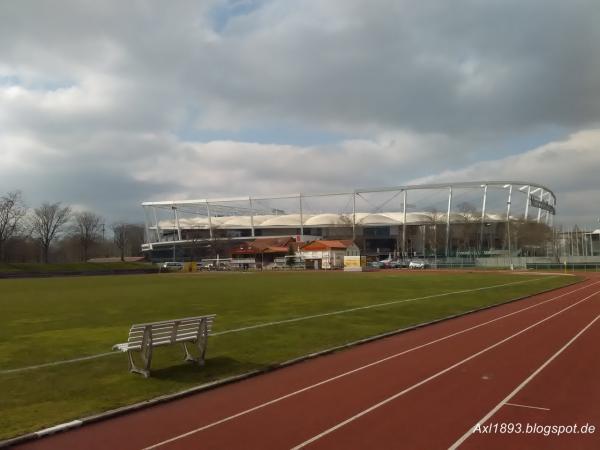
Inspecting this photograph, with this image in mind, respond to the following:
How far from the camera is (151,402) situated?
791cm

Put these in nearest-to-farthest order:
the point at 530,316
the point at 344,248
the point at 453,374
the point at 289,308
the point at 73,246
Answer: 1. the point at 453,374
2. the point at 530,316
3. the point at 289,308
4. the point at 344,248
5. the point at 73,246

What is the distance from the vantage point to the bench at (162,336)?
9.38 m

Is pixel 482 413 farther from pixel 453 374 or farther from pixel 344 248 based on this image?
pixel 344 248

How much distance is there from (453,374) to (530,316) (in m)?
11.4

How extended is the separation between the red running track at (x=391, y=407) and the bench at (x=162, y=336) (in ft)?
5.06

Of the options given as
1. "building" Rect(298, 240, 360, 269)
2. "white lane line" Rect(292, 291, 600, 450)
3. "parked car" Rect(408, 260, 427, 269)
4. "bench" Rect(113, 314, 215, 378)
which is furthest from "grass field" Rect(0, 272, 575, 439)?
"building" Rect(298, 240, 360, 269)

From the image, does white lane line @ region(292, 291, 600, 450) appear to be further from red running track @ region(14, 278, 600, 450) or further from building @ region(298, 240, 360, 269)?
building @ region(298, 240, 360, 269)

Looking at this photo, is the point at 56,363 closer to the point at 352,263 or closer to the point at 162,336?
the point at 162,336

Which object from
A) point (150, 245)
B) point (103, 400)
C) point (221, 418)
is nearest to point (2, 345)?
point (103, 400)

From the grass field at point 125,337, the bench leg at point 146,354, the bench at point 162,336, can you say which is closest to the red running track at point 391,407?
the grass field at point 125,337

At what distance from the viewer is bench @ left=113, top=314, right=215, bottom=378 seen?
9383 mm

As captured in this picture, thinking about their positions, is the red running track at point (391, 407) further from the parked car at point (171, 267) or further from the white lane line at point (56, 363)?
the parked car at point (171, 267)

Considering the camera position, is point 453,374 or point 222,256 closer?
point 453,374

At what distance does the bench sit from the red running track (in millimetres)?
1543
